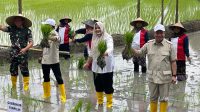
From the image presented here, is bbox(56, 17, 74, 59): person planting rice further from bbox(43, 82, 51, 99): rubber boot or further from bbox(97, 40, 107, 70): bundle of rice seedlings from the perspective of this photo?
bbox(97, 40, 107, 70): bundle of rice seedlings

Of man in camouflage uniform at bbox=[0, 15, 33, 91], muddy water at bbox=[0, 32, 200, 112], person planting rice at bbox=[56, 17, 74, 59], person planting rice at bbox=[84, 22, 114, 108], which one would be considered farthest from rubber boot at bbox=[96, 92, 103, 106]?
person planting rice at bbox=[56, 17, 74, 59]

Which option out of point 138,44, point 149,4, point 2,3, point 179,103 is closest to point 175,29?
point 138,44

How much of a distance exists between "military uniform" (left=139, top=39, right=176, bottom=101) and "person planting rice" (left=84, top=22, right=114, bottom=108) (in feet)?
2.12

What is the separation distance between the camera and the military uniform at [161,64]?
6.03m

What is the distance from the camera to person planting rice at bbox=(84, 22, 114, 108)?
6.45 m

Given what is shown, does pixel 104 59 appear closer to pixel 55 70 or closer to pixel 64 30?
pixel 55 70

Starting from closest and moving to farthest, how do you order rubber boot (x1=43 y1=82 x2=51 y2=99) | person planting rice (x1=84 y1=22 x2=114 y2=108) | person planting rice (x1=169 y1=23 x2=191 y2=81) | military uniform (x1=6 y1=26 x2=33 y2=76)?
person planting rice (x1=84 y1=22 x2=114 y2=108), rubber boot (x1=43 y1=82 x2=51 y2=99), military uniform (x1=6 y1=26 x2=33 y2=76), person planting rice (x1=169 y1=23 x2=191 y2=81)

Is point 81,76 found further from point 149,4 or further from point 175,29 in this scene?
point 149,4

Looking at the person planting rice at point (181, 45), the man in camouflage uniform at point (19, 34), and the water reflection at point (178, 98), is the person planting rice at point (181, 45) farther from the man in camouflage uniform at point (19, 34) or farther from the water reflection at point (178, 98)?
the man in camouflage uniform at point (19, 34)

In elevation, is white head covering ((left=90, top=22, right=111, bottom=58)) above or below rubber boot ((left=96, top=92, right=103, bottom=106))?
above

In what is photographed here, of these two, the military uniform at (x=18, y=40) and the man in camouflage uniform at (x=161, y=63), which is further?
the military uniform at (x=18, y=40)

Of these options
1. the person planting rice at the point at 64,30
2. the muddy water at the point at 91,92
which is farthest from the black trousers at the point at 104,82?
the person planting rice at the point at 64,30

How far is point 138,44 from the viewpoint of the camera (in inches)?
359

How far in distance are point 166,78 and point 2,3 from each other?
40.7 feet
